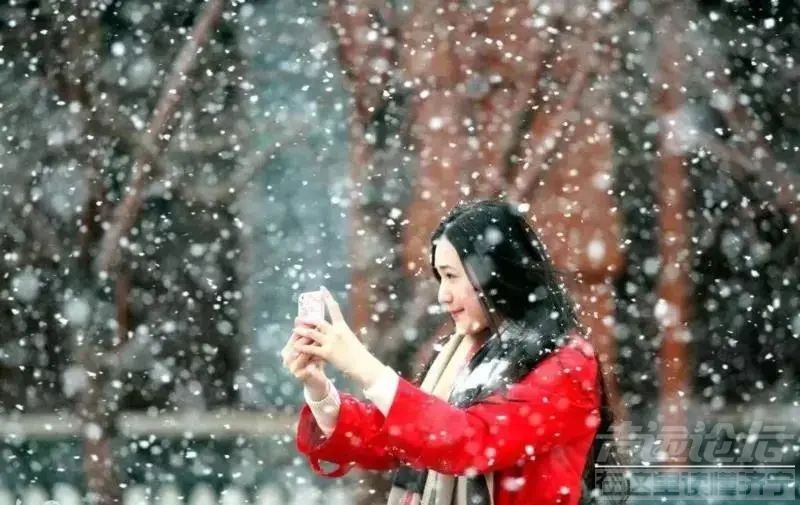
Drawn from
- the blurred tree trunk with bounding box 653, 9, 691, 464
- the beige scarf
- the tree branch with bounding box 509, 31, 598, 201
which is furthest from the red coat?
the blurred tree trunk with bounding box 653, 9, 691, 464

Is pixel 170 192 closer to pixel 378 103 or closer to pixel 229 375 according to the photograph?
pixel 229 375

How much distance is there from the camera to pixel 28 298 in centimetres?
490

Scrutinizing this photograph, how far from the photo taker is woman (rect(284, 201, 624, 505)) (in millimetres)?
1890

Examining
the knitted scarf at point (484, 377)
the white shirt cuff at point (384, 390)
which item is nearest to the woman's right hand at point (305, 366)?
the white shirt cuff at point (384, 390)

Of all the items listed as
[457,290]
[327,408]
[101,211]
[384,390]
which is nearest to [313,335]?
[384,390]

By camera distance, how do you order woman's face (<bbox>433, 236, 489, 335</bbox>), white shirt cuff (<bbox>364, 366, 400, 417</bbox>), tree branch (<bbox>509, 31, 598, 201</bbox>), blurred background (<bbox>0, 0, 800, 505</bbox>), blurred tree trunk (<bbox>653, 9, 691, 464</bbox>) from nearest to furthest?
white shirt cuff (<bbox>364, 366, 400, 417</bbox>), woman's face (<bbox>433, 236, 489, 335</bbox>), tree branch (<bbox>509, 31, 598, 201</bbox>), blurred background (<bbox>0, 0, 800, 505</bbox>), blurred tree trunk (<bbox>653, 9, 691, 464</bbox>)

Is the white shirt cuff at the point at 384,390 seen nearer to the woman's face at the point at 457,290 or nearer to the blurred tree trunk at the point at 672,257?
the woman's face at the point at 457,290

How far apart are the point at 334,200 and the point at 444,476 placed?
9.24ft

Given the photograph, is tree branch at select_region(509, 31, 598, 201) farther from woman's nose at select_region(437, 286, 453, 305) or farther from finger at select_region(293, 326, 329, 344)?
finger at select_region(293, 326, 329, 344)

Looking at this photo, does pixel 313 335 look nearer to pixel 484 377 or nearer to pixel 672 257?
pixel 484 377

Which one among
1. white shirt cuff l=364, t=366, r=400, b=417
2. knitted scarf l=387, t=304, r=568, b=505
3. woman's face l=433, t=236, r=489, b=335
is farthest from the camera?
woman's face l=433, t=236, r=489, b=335

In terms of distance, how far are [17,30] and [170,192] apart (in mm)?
1064

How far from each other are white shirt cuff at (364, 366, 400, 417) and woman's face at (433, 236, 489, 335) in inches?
13.1

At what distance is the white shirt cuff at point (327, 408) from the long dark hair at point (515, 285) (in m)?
0.28
